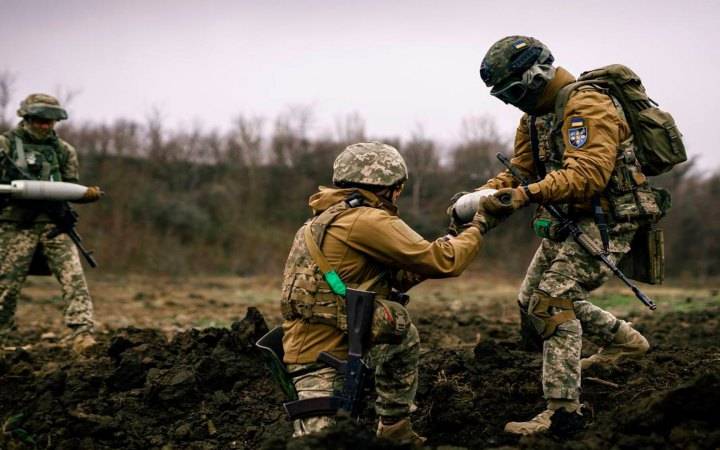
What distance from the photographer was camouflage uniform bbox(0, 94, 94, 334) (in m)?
8.00

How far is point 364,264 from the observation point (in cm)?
441

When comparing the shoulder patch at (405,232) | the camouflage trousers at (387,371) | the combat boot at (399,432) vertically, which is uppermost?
the shoulder patch at (405,232)

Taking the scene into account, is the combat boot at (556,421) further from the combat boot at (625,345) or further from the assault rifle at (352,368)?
the assault rifle at (352,368)

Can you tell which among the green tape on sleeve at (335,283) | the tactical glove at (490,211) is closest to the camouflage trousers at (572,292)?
the tactical glove at (490,211)

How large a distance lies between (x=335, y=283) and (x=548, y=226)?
67.1 inches

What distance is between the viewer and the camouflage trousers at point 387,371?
4.30m

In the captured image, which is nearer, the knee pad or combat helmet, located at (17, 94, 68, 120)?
the knee pad

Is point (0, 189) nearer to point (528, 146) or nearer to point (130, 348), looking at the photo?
point (130, 348)

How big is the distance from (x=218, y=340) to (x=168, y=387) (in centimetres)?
124

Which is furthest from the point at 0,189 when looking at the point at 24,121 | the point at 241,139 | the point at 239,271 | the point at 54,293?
the point at 241,139

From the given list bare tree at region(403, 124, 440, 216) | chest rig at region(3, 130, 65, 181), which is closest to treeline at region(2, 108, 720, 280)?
bare tree at region(403, 124, 440, 216)

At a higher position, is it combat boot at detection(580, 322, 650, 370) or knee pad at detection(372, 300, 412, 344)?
knee pad at detection(372, 300, 412, 344)

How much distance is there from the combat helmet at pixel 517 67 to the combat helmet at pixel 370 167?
3.23ft

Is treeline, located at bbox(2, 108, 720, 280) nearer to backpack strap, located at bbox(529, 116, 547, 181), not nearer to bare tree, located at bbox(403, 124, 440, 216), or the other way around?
bare tree, located at bbox(403, 124, 440, 216)
